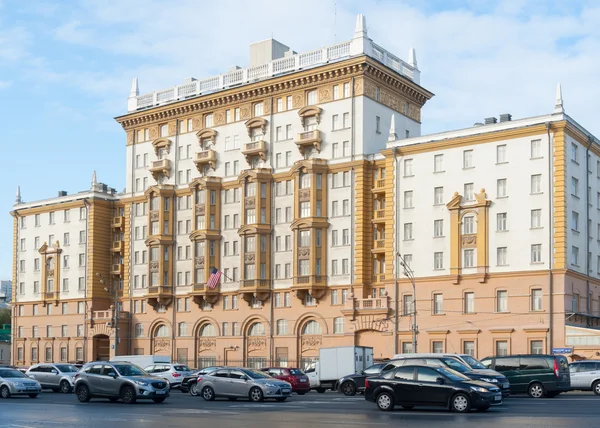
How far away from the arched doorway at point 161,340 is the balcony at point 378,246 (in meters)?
25.3

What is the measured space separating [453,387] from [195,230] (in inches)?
2371

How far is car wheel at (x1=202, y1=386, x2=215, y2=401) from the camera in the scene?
1747 inches

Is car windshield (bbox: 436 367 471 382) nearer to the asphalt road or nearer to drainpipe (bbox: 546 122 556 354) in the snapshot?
the asphalt road

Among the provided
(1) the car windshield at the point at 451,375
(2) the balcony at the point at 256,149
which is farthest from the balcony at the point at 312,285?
(1) the car windshield at the point at 451,375

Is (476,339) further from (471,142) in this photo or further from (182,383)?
(182,383)

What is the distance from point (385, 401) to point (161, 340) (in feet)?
205

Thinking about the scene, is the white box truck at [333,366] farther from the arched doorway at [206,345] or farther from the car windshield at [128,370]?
the arched doorway at [206,345]

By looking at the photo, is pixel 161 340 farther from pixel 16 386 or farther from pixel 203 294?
pixel 16 386

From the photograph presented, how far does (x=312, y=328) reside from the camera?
3255 inches

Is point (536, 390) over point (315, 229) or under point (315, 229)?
under

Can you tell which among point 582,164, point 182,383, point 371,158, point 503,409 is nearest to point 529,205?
point 582,164

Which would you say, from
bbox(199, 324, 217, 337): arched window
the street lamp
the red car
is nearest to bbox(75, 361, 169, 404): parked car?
the red car

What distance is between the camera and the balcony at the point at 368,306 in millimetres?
76312

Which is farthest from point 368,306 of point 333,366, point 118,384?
point 118,384
